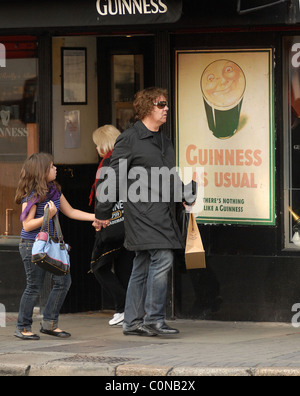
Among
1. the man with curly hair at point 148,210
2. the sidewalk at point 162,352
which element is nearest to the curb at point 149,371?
the sidewalk at point 162,352

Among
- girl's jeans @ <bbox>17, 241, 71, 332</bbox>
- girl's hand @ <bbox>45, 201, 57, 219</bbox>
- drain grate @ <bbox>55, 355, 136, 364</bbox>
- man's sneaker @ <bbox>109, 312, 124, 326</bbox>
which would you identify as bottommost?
drain grate @ <bbox>55, 355, 136, 364</bbox>

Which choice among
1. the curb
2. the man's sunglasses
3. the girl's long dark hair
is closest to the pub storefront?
the man's sunglasses

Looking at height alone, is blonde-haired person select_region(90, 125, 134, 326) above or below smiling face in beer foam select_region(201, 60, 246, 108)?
below

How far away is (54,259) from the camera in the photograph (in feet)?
29.1

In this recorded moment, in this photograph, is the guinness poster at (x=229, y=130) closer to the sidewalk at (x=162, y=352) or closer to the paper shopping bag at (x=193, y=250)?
the paper shopping bag at (x=193, y=250)

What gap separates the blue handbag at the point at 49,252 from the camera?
8.80 meters

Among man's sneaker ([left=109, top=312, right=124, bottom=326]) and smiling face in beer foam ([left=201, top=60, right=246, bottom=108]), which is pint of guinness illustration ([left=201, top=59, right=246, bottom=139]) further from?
man's sneaker ([left=109, top=312, right=124, bottom=326])

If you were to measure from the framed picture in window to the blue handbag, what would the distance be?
219 centimetres

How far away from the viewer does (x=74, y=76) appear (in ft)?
35.6

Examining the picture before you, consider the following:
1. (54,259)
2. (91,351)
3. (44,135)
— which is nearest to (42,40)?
(44,135)

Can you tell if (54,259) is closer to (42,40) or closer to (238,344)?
(238,344)

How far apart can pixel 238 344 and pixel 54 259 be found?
1700 millimetres

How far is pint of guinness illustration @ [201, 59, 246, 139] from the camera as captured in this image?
33.1ft
